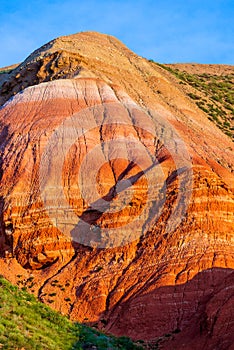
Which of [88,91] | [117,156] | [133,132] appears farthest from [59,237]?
[88,91]

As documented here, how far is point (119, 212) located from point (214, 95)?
3720cm

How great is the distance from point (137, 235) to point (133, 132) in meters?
9.41

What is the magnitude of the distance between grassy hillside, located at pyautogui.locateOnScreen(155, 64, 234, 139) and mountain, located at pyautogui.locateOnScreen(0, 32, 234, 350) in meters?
12.1

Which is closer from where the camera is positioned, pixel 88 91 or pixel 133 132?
pixel 133 132

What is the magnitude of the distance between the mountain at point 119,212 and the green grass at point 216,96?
11992 mm

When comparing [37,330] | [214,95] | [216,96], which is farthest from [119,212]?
[214,95]

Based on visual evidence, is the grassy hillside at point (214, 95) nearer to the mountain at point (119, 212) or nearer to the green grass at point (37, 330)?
the mountain at point (119, 212)

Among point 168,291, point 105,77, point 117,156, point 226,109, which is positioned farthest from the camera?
point 226,109

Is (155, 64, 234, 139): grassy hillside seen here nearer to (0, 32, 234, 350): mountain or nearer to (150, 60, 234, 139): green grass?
(150, 60, 234, 139): green grass

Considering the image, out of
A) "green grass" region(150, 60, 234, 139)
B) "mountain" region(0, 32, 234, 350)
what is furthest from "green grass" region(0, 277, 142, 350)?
"green grass" region(150, 60, 234, 139)

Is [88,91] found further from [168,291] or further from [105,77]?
[168,291]

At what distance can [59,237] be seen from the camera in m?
37.1

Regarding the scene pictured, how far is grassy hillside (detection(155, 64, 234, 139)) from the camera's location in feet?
200

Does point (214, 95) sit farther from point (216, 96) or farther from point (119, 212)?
point (119, 212)
